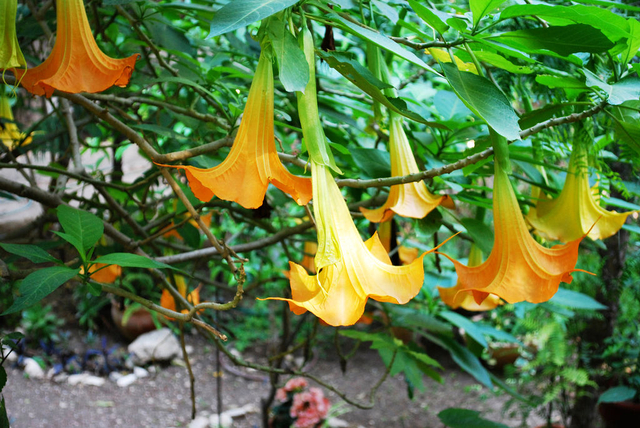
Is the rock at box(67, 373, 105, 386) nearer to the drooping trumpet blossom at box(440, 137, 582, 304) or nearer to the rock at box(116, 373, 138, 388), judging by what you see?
the rock at box(116, 373, 138, 388)

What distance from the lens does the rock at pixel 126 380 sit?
2.77 meters

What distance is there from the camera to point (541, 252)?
44 cm

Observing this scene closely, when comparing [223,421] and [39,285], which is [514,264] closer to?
[39,285]

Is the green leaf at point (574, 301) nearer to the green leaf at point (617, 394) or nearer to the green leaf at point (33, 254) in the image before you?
the green leaf at point (617, 394)

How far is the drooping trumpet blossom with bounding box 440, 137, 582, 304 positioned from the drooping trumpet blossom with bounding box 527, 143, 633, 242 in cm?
16

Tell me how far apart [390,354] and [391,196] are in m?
0.68

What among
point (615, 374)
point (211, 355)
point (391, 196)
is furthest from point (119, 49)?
point (211, 355)

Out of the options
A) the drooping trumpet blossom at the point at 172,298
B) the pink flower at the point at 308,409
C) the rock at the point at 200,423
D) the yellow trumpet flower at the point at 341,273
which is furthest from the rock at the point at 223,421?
the yellow trumpet flower at the point at 341,273

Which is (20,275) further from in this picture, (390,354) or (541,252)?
(390,354)

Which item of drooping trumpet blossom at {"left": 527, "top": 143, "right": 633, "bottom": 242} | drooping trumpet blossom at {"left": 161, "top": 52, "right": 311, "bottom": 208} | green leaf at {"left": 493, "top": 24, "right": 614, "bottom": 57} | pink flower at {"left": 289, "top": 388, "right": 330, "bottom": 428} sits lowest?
pink flower at {"left": 289, "top": 388, "right": 330, "bottom": 428}

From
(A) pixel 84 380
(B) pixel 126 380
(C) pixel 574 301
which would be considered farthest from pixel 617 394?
(A) pixel 84 380

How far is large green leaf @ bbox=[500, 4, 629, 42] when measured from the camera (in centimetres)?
39

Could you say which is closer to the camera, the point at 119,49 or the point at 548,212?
the point at 548,212

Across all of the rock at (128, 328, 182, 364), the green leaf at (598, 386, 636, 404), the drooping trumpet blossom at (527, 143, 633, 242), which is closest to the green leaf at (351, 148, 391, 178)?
the drooping trumpet blossom at (527, 143, 633, 242)
